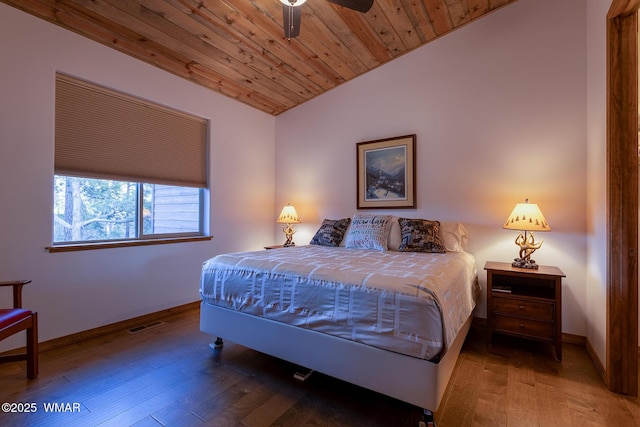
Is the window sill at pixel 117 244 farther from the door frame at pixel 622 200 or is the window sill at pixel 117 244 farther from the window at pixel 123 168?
the door frame at pixel 622 200

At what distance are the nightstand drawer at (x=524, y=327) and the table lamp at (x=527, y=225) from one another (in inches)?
17.0

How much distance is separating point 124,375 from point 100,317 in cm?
95

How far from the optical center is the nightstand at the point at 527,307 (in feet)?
7.20

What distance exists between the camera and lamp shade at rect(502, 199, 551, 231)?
91.2 inches

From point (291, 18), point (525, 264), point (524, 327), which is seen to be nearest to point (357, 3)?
point (291, 18)

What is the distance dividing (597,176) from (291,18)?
2.49m

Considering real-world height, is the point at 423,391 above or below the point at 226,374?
above

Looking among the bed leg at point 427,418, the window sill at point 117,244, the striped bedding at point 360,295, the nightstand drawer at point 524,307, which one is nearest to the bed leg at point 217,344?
the striped bedding at point 360,295

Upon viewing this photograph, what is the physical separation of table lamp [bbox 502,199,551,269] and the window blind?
3.26m

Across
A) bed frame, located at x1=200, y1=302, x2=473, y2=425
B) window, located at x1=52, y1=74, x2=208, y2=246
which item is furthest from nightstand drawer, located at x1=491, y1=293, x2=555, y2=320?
window, located at x1=52, y1=74, x2=208, y2=246

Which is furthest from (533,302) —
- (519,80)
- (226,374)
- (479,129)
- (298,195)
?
(298,195)

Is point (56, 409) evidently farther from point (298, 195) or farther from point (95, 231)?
point (298, 195)

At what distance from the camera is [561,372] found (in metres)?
2.04

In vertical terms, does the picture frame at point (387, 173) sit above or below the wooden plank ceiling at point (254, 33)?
below
